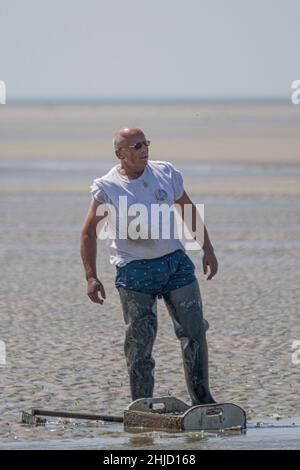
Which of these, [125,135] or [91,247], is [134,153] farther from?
[91,247]

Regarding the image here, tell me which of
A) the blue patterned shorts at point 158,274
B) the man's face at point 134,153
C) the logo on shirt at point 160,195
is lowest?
the blue patterned shorts at point 158,274

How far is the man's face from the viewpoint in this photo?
30.4ft

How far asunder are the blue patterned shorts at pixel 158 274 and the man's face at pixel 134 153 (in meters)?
0.57

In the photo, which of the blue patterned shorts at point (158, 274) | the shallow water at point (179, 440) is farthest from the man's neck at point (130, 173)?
the shallow water at point (179, 440)

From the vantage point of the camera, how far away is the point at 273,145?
2060 inches

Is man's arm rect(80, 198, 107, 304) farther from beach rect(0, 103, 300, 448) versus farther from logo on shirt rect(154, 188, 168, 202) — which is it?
beach rect(0, 103, 300, 448)

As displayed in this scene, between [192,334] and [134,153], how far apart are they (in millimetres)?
1141

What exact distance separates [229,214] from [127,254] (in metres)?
14.7

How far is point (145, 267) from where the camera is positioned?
935 centimetres

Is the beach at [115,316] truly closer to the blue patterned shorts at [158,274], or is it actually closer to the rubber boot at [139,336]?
the rubber boot at [139,336]

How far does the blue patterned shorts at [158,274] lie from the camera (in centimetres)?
934

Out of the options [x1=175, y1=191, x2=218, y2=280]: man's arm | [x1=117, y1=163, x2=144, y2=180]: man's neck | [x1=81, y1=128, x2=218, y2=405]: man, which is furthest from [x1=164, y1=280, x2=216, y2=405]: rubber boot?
[x1=117, y1=163, x2=144, y2=180]: man's neck
